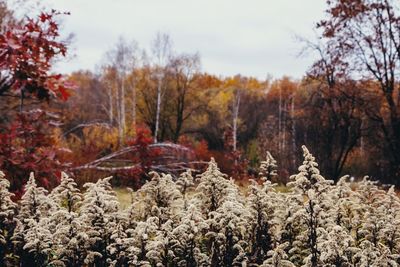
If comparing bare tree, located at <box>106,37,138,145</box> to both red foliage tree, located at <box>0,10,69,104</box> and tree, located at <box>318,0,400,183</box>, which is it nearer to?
tree, located at <box>318,0,400,183</box>

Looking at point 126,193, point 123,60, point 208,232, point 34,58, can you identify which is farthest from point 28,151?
point 123,60

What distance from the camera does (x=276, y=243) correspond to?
16.1ft

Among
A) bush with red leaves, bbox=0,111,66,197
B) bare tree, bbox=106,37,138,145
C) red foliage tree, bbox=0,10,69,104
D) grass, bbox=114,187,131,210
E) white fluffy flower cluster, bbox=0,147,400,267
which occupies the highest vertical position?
bare tree, bbox=106,37,138,145

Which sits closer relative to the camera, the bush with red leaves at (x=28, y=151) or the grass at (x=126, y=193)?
the bush with red leaves at (x=28, y=151)

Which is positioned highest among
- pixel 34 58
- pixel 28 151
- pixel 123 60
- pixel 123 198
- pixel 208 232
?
pixel 123 60

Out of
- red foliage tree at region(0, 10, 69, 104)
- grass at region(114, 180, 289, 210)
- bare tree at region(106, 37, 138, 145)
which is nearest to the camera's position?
red foliage tree at region(0, 10, 69, 104)

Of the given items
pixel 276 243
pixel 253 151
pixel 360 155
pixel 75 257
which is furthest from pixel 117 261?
pixel 253 151

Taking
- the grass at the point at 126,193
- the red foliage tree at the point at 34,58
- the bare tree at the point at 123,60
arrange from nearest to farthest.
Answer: the red foliage tree at the point at 34,58
the grass at the point at 126,193
the bare tree at the point at 123,60

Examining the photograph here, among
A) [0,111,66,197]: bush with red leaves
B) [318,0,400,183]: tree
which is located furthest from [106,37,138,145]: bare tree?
[0,111,66,197]: bush with red leaves

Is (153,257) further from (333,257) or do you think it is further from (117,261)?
(333,257)

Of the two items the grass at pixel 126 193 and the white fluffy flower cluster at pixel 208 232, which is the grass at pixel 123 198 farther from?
the white fluffy flower cluster at pixel 208 232

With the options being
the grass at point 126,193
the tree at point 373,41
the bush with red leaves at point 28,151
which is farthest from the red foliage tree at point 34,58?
the tree at point 373,41

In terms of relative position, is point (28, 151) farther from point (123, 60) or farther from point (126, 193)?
point (123, 60)

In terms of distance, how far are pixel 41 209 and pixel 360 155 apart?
22871 millimetres
